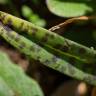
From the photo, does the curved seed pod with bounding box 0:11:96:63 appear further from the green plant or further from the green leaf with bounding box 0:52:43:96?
the green leaf with bounding box 0:52:43:96

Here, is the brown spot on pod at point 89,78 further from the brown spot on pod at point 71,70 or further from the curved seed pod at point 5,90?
the curved seed pod at point 5,90

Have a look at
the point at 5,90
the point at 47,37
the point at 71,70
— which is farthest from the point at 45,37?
the point at 5,90

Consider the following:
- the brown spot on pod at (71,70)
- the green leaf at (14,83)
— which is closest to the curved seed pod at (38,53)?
the brown spot on pod at (71,70)

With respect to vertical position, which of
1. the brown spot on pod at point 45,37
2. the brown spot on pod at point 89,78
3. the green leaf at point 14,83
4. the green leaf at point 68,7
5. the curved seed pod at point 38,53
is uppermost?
the brown spot on pod at point 45,37

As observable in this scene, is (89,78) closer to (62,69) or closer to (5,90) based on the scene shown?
(62,69)

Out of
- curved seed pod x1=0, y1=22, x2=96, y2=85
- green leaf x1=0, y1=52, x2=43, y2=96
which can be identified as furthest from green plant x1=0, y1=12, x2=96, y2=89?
green leaf x1=0, y1=52, x2=43, y2=96

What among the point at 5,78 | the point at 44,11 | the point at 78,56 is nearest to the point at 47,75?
the point at 44,11
